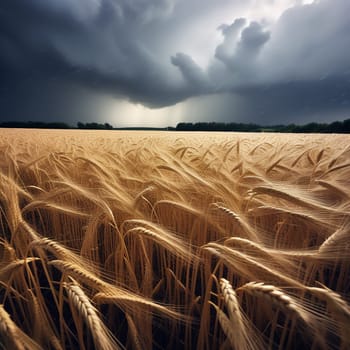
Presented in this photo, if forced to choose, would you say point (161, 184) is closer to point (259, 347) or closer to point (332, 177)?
point (259, 347)

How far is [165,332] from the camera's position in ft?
2.67

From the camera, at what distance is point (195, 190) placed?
137 centimetres

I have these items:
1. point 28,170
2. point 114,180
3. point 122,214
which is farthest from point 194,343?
point 28,170

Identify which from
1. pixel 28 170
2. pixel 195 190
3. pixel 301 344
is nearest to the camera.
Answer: pixel 301 344

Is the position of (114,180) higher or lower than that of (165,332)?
higher

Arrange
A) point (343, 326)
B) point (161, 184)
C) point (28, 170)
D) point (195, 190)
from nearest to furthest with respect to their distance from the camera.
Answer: point (343, 326) → point (161, 184) → point (195, 190) → point (28, 170)

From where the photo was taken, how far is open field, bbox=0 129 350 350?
50 cm

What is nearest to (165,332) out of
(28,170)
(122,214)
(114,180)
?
(122,214)

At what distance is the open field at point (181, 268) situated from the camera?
1.65ft

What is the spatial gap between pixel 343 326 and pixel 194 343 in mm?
563

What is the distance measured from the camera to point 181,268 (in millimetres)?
909

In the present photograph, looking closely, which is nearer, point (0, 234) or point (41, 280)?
point (41, 280)

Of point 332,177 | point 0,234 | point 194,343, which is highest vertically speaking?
point 332,177

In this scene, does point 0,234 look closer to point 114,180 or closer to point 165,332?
point 114,180
